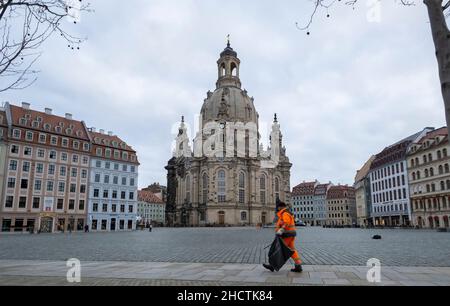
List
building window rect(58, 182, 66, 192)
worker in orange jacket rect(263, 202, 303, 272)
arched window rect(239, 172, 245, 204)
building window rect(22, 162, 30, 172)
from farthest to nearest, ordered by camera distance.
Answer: arched window rect(239, 172, 245, 204), building window rect(58, 182, 66, 192), building window rect(22, 162, 30, 172), worker in orange jacket rect(263, 202, 303, 272)

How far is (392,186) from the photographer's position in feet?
231

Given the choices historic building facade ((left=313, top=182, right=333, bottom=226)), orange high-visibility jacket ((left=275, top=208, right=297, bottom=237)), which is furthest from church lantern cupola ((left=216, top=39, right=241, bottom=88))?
orange high-visibility jacket ((left=275, top=208, right=297, bottom=237))

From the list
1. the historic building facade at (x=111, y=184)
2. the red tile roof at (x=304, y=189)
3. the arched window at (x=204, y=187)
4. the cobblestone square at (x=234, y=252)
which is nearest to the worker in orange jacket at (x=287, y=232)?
the cobblestone square at (x=234, y=252)

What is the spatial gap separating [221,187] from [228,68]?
131 ft

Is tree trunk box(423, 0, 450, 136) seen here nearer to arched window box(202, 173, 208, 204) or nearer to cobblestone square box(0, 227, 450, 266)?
cobblestone square box(0, 227, 450, 266)

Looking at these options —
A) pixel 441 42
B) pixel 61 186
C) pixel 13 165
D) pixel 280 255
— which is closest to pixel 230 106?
pixel 61 186

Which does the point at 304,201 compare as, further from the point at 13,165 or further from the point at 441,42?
the point at 441,42

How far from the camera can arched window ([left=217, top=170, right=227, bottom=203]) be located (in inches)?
3373

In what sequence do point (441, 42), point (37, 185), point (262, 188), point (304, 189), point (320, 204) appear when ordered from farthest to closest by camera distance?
point (304, 189)
point (320, 204)
point (262, 188)
point (37, 185)
point (441, 42)

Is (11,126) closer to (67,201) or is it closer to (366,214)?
(67,201)

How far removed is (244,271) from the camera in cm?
952

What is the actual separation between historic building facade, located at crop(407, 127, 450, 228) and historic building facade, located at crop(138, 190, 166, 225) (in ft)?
308
